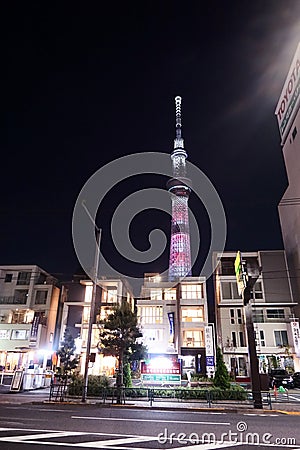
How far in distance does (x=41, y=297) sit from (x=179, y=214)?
4078cm

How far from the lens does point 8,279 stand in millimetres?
44000

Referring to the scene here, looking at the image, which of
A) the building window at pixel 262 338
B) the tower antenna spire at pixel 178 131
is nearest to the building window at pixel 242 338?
the building window at pixel 262 338

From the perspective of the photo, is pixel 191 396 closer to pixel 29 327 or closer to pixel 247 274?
pixel 247 274

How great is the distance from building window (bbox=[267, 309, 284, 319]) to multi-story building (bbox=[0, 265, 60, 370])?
27.4m

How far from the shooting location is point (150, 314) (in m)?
38.0

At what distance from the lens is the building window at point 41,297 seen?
142ft

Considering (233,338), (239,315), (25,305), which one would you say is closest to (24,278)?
(25,305)

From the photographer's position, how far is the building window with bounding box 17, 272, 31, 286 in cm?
4362

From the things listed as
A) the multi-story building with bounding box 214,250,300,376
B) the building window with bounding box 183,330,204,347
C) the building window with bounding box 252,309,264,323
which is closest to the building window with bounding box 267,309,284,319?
the multi-story building with bounding box 214,250,300,376

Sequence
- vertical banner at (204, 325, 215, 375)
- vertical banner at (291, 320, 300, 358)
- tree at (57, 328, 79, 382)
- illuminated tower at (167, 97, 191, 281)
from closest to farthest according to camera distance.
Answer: tree at (57, 328, 79, 382)
vertical banner at (204, 325, 215, 375)
vertical banner at (291, 320, 300, 358)
illuminated tower at (167, 97, 191, 281)

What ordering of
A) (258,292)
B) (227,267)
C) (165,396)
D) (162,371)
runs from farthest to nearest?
(227,267) < (258,292) < (162,371) < (165,396)

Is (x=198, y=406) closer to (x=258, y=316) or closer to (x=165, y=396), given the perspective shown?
(x=165, y=396)

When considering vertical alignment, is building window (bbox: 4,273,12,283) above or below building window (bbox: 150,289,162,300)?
above

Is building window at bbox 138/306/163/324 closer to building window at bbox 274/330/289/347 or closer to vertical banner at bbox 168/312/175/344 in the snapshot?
vertical banner at bbox 168/312/175/344
